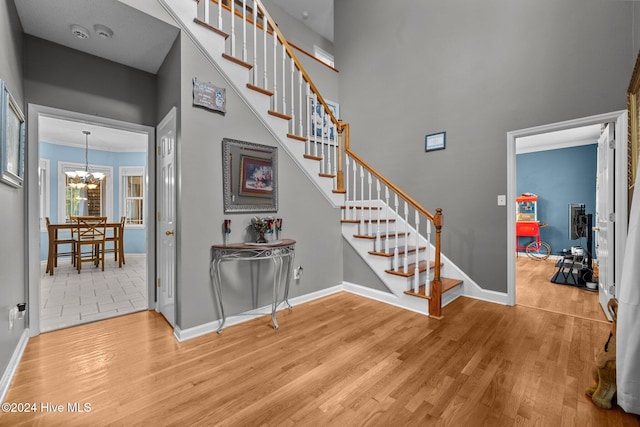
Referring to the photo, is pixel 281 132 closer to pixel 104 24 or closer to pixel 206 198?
pixel 206 198

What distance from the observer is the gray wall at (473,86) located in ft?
8.93

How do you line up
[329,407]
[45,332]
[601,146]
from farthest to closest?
1. [601,146]
2. [45,332]
3. [329,407]

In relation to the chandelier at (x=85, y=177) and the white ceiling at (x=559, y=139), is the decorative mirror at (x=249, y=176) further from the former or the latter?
the chandelier at (x=85, y=177)

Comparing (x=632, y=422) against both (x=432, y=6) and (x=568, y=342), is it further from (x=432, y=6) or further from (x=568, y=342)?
(x=432, y=6)

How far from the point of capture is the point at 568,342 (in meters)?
2.29

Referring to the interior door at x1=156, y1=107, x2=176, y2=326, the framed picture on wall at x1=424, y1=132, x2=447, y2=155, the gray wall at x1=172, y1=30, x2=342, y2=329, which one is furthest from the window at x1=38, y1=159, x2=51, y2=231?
the framed picture on wall at x1=424, y1=132, x2=447, y2=155

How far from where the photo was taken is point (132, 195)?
7.38 meters

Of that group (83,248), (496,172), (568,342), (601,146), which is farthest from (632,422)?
(83,248)

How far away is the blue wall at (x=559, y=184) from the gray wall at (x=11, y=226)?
8.41 m

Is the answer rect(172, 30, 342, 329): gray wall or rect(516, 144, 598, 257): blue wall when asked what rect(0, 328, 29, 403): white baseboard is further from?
rect(516, 144, 598, 257): blue wall

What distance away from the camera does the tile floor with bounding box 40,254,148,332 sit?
2.87 meters

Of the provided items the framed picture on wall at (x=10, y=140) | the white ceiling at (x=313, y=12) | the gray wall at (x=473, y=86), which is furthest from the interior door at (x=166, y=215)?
the white ceiling at (x=313, y=12)

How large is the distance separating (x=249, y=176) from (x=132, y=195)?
627 centimetres

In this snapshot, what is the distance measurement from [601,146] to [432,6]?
8.81ft
